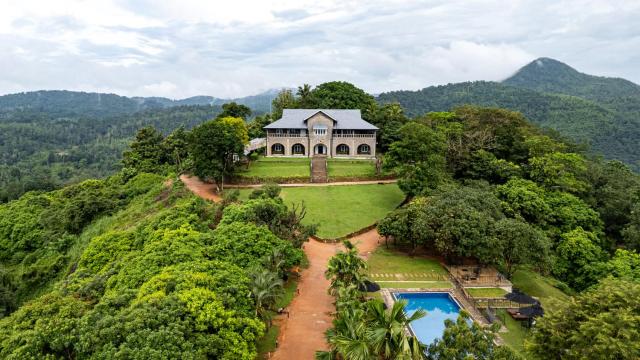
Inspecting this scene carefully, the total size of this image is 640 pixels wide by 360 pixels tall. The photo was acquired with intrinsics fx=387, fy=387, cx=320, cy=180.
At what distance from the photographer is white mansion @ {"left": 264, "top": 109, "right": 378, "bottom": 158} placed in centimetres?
5338

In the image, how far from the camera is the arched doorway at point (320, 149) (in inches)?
2133

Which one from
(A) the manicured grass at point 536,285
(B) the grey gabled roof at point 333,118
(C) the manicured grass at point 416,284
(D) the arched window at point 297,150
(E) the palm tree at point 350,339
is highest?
(B) the grey gabled roof at point 333,118

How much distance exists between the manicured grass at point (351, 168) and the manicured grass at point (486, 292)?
2272 centimetres

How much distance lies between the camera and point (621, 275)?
83.6 ft

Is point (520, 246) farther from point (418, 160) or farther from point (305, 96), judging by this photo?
point (305, 96)

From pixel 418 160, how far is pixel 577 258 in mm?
16171

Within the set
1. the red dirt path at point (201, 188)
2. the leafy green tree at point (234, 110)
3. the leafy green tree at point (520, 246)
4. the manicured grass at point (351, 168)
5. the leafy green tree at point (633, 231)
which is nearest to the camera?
the leafy green tree at point (520, 246)

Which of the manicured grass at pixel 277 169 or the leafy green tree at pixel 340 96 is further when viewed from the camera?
the leafy green tree at pixel 340 96

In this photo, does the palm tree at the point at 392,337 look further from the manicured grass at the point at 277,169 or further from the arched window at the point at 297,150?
the arched window at the point at 297,150

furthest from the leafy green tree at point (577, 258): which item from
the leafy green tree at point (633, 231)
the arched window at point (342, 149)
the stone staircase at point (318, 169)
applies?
the arched window at point (342, 149)

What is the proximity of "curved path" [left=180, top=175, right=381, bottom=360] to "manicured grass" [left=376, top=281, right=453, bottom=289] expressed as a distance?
393 centimetres

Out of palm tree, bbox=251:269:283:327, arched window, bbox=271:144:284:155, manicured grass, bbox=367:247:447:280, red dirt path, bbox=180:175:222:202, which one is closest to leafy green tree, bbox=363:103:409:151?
arched window, bbox=271:144:284:155

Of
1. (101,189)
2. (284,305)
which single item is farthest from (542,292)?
(101,189)

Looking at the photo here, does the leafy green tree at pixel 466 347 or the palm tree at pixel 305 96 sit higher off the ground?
the palm tree at pixel 305 96
